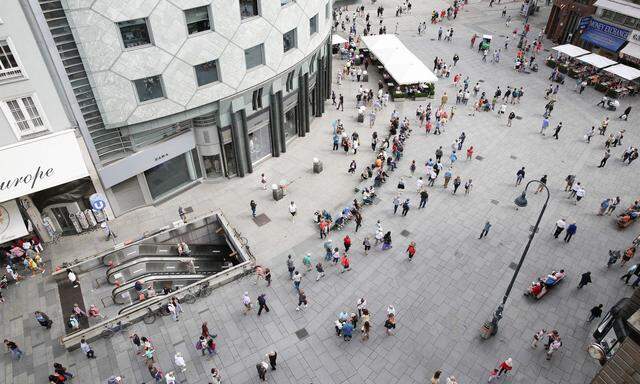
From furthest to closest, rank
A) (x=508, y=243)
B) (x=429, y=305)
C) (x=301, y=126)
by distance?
(x=301, y=126)
(x=508, y=243)
(x=429, y=305)

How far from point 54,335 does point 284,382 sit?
11.3 m

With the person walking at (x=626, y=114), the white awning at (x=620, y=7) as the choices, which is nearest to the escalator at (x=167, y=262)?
the person walking at (x=626, y=114)

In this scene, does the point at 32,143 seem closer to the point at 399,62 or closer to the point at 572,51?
the point at 399,62

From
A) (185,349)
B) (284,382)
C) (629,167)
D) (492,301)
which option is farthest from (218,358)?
(629,167)

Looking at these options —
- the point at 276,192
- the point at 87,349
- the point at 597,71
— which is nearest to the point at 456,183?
the point at 276,192

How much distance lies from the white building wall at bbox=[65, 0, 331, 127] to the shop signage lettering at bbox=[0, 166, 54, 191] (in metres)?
3.85

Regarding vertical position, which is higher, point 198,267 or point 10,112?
point 10,112

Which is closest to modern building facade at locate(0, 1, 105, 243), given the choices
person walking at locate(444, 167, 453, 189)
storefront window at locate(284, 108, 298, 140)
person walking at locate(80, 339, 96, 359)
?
person walking at locate(80, 339, 96, 359)

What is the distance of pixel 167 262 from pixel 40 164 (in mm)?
8253

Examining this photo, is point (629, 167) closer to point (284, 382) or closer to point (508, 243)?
point (508, 243)

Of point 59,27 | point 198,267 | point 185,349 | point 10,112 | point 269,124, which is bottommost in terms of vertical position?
point 198,267

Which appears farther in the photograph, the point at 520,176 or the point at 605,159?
the point at 605,159

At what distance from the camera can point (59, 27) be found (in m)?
19.2

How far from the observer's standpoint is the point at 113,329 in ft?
64.8
